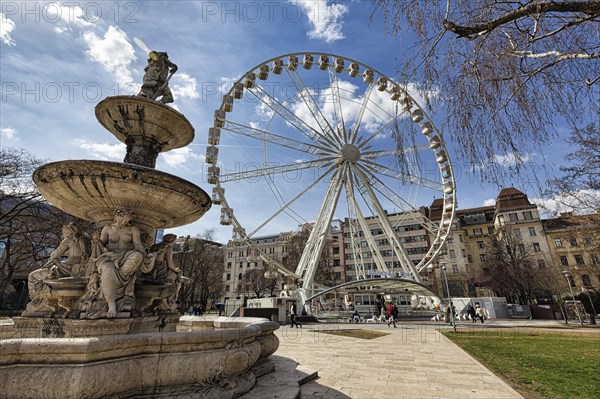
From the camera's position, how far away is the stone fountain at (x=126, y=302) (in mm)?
2688

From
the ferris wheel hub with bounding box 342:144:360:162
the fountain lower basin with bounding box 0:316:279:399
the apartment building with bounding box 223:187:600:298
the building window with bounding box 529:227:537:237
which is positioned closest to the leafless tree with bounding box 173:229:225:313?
the apartment building with bounding box 223:187:600:298

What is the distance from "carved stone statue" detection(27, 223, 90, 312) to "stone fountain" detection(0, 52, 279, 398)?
0.6 inches

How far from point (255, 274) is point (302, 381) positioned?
163 ft

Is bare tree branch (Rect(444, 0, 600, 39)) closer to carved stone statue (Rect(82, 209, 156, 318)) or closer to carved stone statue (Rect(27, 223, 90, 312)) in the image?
carved stone statue (Rect(82, 209, 156, 318))

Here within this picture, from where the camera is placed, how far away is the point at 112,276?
4.44 metres

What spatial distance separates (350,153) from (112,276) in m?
21.9

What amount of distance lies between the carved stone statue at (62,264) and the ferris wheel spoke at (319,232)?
1853cm

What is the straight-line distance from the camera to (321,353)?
8289 millimetres

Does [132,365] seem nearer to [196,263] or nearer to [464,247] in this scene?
[196,263]

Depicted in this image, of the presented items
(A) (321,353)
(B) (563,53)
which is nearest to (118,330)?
(A) (321,353)

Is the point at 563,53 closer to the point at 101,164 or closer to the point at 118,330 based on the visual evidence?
the point at 101,164

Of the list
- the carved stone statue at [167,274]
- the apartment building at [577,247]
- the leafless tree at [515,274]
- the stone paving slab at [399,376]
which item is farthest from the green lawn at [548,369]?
the leafless tree at [515,274]

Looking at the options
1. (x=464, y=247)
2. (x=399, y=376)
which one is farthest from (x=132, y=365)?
(x=464, y=247)

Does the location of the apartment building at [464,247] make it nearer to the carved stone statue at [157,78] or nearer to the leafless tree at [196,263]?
the leafless tree at [196,263]
